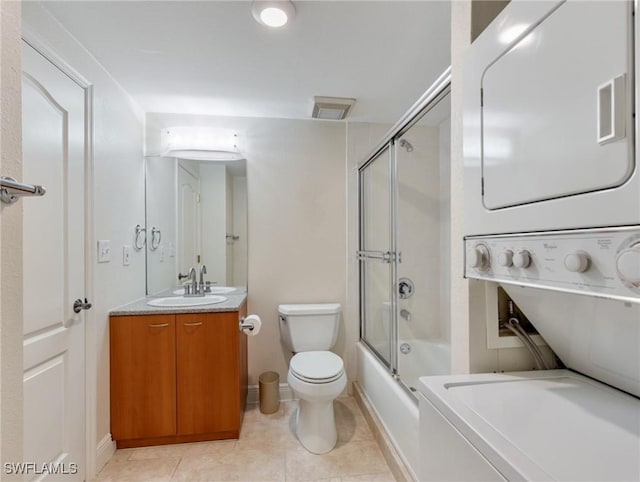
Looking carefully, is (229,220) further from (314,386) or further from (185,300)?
(314,386)

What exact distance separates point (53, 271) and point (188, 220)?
113 centimetres

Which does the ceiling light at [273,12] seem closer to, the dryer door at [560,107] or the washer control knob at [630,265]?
the dryer door at [560,107]

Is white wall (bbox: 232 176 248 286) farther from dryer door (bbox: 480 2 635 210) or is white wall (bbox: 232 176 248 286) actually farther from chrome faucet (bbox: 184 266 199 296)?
dryer door (bbox: 480 2 635 210)

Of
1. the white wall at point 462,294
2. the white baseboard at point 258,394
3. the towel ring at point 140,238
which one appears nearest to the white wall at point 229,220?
the towel ring at point 140,238

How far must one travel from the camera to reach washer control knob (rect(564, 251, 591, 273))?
500mm

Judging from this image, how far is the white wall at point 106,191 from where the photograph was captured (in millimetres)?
1511

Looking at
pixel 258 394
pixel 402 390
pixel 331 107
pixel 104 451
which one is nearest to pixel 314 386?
pixel 402 390

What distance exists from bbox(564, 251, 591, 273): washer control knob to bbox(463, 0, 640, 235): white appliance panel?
0.05 metres

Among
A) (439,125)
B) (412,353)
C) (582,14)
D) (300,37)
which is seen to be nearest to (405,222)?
(439,125)

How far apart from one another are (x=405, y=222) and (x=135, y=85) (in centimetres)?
198

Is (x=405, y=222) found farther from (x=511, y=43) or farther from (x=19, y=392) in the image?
(x=19, y=392)

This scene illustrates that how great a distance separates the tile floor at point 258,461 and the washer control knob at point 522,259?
1519 millimetres

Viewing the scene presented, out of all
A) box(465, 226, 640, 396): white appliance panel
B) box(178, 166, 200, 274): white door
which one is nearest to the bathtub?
box(465, 226, 640, 396): white appliance panel

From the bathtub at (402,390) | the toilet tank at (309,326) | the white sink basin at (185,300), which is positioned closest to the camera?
the bathtub at (402,390)
